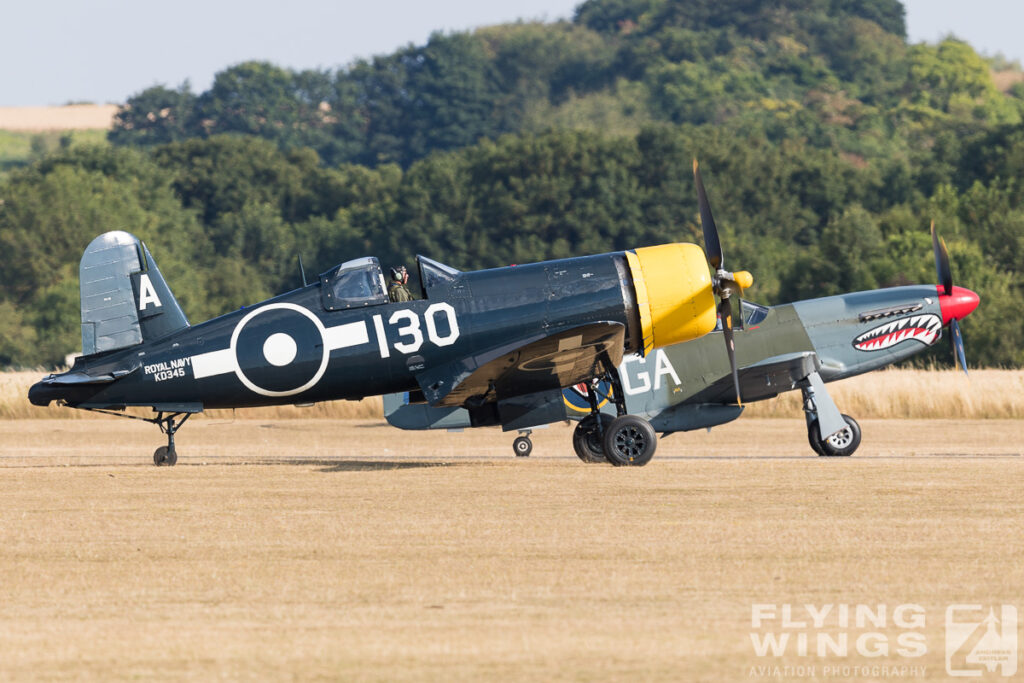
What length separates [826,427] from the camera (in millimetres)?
16828

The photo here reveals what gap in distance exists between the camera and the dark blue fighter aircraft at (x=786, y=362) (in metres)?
16.9

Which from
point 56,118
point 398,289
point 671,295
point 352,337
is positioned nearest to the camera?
point 671,295

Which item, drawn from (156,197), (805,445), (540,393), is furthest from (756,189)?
(540,393)

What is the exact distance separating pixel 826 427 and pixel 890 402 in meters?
10.8

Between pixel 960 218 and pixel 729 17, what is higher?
pixel 729 17

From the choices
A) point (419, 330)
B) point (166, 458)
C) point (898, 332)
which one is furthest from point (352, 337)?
point (898, 332)

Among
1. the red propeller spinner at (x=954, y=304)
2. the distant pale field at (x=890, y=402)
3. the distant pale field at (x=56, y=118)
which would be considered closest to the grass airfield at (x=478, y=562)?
the red propeller spinner at (x=954, y=304)

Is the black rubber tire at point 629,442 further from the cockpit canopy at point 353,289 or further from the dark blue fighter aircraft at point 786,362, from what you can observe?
the cockpit canopy at point 353,289

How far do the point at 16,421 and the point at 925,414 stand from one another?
16.0 meters

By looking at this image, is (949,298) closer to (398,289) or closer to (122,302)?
(398,289)

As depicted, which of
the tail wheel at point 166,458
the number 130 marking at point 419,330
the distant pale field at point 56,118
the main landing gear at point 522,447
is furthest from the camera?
the distant pale field at point 56,118

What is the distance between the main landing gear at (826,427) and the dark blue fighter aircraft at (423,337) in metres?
2.38

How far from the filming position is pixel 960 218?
5459cm

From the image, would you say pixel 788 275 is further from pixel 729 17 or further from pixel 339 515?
pixel 729 17
